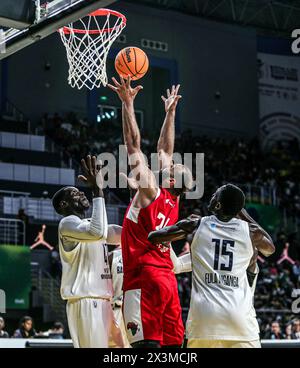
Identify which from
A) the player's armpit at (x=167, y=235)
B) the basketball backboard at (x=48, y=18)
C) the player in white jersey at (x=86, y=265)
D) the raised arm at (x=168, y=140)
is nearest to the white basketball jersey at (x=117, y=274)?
the player in white jersey at (x=86, y=265)

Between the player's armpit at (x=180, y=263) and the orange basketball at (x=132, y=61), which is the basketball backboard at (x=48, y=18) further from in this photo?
the player's armpit at (x=180, y=263)

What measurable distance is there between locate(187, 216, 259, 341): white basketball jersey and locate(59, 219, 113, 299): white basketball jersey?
3.49 ft

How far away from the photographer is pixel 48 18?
22.7 feet

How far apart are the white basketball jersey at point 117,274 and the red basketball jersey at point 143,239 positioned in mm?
982

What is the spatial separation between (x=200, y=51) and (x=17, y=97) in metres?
7.32

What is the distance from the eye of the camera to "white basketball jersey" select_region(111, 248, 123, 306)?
710cm

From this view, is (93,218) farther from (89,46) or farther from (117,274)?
(89,46)

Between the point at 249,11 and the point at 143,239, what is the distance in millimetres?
23410

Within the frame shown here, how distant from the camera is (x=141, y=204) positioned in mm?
6145

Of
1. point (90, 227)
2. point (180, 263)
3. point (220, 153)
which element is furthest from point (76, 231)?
point (220, 153)

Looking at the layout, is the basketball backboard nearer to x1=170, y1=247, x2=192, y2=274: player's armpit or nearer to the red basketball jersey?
the red basketball jersey

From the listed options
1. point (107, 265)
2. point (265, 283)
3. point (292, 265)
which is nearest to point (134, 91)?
point (107, 265)

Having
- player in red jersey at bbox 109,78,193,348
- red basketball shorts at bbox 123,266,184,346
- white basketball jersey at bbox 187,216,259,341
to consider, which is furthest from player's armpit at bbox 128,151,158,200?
white basketball jersey at bbox 187,216,259,341

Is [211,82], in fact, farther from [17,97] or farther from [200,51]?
[17,97]
